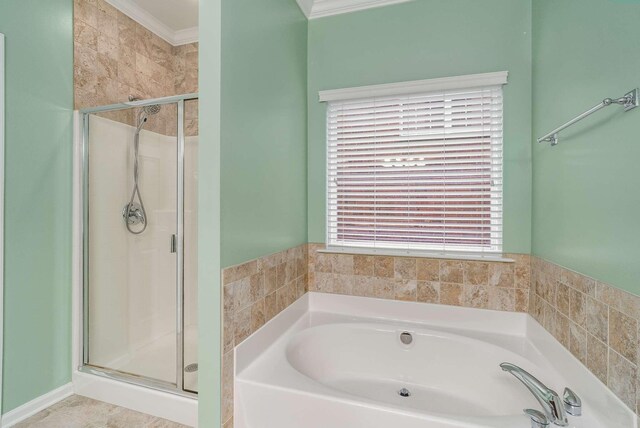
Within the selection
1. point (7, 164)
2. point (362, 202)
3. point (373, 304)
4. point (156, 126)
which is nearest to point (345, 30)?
point (362, 202)

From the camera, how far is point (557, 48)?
4.96 feet

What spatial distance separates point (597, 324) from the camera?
1.16 meters

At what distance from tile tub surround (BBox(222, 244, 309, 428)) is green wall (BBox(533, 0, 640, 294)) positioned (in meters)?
1.42

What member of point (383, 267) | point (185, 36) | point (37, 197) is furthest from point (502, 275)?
point (185, 36)

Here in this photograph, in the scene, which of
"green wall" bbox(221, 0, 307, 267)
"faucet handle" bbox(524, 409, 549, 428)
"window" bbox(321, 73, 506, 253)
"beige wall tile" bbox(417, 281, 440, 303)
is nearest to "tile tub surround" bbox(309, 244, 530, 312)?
"beige wall tile" bbox(417, 281, 440, 303)

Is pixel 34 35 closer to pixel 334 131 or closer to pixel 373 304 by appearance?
pixel 334 131

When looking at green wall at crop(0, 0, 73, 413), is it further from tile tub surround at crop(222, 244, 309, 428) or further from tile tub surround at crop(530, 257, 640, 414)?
tile tub surround at crop(530, 257, 640, 414)

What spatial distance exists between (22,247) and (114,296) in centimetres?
64

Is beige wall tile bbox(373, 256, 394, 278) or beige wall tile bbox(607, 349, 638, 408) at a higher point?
beige wall tile bbox(373, 256, 394, 278)

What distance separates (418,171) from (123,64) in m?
2.47

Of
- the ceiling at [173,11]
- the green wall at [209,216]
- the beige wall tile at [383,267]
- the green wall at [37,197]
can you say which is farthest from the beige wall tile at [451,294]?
the ceiling at [173,11]

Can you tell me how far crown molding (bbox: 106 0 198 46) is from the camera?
2525mm

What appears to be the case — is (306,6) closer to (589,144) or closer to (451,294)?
(589,144)

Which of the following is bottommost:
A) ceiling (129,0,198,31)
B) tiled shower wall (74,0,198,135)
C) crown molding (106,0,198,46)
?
tiled shower wall (74,0,198,135)
